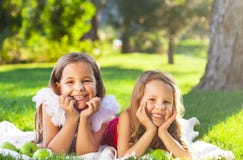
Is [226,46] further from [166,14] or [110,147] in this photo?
[166,14]

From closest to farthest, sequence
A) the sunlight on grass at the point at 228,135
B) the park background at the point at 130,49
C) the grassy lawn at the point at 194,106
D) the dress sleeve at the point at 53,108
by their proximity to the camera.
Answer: the dress sleeve at the point at 53,108, the sunlight on grass at the point at 228,135, the grassy lawn at the point at 194,106, the park background at the point at 130,49

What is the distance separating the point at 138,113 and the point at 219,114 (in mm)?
3120

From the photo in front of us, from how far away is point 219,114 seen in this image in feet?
25.6

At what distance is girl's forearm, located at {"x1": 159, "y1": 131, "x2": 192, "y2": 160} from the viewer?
489 centimetres

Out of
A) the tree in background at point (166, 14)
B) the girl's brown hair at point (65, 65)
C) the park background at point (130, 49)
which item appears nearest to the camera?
the girl's brown hair at point (65, 65)

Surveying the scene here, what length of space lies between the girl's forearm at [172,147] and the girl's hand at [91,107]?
62 centimetres

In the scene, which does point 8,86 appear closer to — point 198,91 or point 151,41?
point 198,91

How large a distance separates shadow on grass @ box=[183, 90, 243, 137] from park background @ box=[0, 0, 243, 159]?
1cm

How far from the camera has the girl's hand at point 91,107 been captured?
5.04 m

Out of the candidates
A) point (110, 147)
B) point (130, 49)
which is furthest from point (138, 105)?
point (130, 49)

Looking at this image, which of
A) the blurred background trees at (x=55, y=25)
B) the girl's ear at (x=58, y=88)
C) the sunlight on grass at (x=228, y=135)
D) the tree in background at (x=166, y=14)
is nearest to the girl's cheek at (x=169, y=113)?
the sunlight on grass at (x=228, y=135)

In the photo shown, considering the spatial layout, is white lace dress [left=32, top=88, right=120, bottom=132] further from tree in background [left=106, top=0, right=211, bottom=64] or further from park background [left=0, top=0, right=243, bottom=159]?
tree in background [left=106, top=0, right=211, bottom=64]

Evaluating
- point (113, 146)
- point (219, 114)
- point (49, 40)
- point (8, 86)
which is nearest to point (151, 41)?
point (49, 40)

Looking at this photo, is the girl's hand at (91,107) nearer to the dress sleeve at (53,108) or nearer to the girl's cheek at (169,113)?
the dress sleeve at (53,108)
